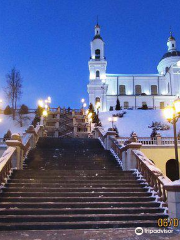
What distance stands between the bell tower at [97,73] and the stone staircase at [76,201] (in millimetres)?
57050

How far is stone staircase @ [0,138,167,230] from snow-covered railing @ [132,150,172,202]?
0.40 metres

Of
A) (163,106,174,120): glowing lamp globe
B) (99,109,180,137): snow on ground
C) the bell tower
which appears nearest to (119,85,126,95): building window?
the bell tower

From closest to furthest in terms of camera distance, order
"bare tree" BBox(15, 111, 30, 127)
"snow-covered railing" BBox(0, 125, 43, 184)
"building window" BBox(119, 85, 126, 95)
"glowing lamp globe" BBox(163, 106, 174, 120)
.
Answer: "snow-covered railing" BBox(0, 125, 43, 184)
"glowing lamp globe" BBox(163, 106, 174, 120)
"bare tree" BBox(15, 111, 30, 127)
"building window" BBox(119, 85, 126, 95)

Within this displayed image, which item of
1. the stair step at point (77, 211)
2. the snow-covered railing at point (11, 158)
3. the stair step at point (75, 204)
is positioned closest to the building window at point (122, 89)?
the snow-covered railing at point (11, 158)

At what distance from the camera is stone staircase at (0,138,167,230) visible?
9.24m

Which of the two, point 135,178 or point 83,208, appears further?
point 135,178

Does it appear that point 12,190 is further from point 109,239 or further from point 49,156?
point 49,156

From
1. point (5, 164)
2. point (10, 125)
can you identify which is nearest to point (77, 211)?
point (5, 164)

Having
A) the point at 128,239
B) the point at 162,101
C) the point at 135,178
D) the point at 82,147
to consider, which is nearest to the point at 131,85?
the point at 162,101

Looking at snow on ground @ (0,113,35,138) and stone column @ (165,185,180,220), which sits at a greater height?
snow on ground @ (0,113,35,138)

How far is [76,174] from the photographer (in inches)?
528

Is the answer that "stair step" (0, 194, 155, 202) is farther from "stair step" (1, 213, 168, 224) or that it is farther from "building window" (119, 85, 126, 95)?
"building window" (119, 85, 126, 95)

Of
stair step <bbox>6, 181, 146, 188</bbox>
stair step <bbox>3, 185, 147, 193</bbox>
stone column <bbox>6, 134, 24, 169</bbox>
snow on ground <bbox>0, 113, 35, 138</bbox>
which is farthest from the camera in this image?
snow on ground <bbox>0, 113, 35, 138</bbox>

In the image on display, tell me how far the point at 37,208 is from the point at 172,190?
4543 millimetres
